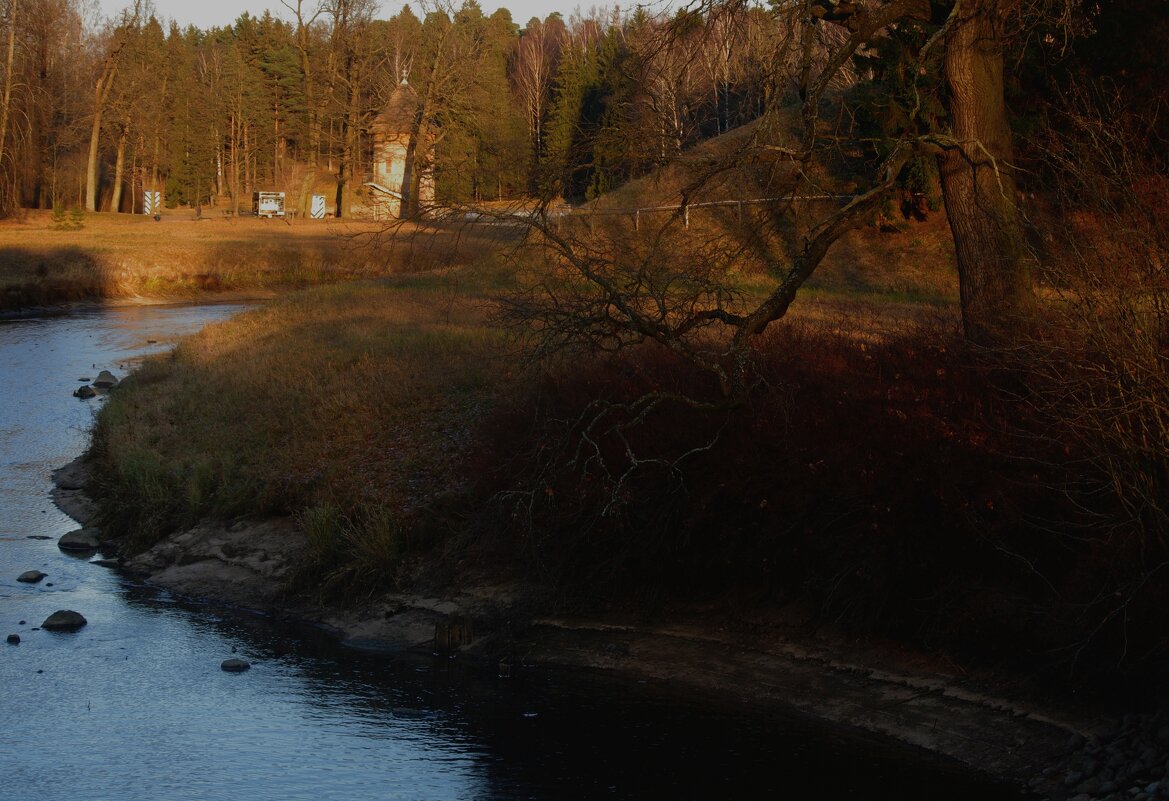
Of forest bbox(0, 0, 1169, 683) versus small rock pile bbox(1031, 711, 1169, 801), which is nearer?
small rock pile bbox(1031, 711, 1169, 801)

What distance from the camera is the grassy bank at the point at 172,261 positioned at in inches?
1585

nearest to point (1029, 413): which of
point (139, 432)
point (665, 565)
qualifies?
point (665, 565)

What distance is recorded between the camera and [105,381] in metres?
25.8

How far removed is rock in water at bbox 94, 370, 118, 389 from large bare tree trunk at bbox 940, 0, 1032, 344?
18787 mm

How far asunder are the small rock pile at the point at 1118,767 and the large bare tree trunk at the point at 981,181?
408 cm

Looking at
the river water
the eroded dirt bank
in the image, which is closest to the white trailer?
the eroded dirt bank

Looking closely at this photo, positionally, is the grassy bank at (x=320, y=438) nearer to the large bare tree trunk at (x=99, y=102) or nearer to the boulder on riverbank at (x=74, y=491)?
the boulder on riverbank at (x=74, y=491)

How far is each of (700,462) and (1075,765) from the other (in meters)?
4.43

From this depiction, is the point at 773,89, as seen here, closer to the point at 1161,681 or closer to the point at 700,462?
the point at 700,462

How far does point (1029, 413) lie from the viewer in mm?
9836

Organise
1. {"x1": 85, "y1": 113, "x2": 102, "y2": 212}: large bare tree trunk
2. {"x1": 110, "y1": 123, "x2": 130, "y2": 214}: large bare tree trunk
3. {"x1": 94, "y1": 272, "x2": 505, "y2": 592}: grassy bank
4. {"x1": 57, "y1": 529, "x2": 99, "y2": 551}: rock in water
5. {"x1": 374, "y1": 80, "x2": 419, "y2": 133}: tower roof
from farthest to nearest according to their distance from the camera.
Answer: {"x1": 110, "y1": 123, "x2": 130, "y2": 214}: large bare tree trunk < {"x1": 85, "y1": 113, "x2": 102, "y2": 212}: large bare tree trunk < {"x1": 374, "y1": 80, "x2": 419, "y2": 133}: tower roof < {"x1": 57, "y1": 529, "x2": 99, "y2": 551}: rock in water < {"x1": 94, "y1": 272, "x2": 505, "y2": 592}: grassy bank

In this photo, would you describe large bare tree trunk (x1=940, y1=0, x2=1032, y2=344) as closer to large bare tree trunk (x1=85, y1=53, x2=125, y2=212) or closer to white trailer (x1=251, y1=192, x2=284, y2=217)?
large bare tree trunk (x1=85, y1=53, x2=125, y2=212)

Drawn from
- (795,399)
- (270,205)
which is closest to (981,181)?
(795,399)

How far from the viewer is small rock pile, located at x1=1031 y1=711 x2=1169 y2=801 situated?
7875 millimetres
